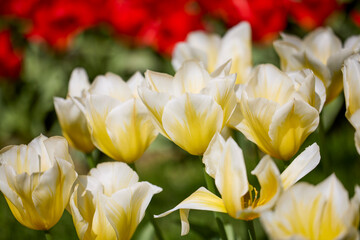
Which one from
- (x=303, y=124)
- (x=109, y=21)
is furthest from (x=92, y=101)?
(x=109, y=21)

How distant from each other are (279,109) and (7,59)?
1.66m

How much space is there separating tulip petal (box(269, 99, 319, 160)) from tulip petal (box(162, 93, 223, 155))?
0.08 meters

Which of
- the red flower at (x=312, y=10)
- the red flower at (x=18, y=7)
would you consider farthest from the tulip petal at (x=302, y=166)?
the red flower at (x=18, y=7)

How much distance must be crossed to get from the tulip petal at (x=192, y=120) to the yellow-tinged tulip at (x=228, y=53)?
0.27 meters

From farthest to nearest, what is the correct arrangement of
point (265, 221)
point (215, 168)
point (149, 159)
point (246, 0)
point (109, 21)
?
point (149, 159) → point (109, 21) → point (246, 0) → point (215, 168) → point (265, 221)

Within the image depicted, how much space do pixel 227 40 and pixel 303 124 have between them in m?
0.41

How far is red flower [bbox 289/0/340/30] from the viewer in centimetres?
194

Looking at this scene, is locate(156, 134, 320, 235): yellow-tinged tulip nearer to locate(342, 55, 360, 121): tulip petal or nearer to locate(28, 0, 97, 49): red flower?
locate(342, 55, 360, 121): tulip petal

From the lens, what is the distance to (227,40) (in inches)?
44.8

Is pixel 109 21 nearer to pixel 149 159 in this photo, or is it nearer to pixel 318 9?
pixel 149 159

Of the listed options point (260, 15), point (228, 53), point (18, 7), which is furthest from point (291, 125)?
point (18, 7)

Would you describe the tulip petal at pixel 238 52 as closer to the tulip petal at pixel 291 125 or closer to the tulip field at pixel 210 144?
the tulip field at pixel 210 144

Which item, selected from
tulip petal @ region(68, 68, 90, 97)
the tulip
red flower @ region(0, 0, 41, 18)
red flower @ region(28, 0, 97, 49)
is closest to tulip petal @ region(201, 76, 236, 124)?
the tulip

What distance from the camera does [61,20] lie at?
7.38ft
